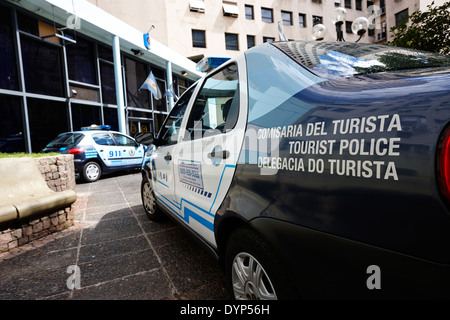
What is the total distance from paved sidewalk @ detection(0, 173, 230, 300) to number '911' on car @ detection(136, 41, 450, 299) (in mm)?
608

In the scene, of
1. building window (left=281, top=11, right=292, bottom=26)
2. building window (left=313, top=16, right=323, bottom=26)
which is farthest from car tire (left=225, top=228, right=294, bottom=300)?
building window (left=313, top=16, right=323, bottom=26)

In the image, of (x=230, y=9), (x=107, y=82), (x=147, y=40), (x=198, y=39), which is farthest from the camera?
(x=230, y=9)

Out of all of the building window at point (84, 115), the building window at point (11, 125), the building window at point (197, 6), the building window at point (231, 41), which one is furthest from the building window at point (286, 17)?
the building window at point (11, 125)

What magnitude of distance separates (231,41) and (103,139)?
62.0ft

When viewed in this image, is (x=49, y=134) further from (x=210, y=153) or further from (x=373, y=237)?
(x=373, y=237)

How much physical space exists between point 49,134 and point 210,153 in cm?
952

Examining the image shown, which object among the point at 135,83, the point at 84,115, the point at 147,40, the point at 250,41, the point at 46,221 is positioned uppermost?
the point at 250,41

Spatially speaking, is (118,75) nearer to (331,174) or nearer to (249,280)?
(249,280)

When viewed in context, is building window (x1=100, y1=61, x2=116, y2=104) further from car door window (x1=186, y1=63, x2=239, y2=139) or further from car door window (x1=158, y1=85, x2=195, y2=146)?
car door window (x1=186, y1=63, x2=239, y2=139)

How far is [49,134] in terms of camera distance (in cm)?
910

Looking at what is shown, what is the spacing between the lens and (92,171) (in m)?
7.39

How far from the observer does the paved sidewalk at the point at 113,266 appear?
6.75ft

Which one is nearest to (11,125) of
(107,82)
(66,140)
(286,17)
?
(66,140)

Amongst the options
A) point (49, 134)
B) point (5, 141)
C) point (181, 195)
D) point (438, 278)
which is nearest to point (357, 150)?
point (438, 278)
